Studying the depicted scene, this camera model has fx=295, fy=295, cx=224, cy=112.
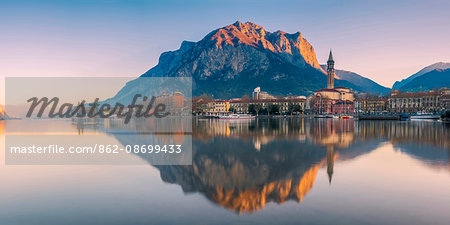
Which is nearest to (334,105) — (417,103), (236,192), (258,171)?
(417,103)

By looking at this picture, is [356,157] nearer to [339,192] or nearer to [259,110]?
[339,192]

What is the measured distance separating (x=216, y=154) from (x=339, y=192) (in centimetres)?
1071

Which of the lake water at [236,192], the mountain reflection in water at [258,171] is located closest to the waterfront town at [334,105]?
the mountain reflection in water at [258,171]

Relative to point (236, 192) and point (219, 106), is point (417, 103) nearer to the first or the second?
point (219, 106)

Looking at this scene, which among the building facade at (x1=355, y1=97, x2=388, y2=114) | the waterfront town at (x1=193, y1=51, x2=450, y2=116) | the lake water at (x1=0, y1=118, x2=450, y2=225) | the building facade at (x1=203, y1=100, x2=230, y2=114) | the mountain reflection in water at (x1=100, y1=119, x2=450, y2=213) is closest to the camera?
the lake water at (x1=0, y1=118, x2=450, y2=225)

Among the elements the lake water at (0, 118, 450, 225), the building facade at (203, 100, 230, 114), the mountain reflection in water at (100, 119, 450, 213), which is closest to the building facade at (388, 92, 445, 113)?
the building facade at (203, 100, 230, 114)

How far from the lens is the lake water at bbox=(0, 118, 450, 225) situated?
926cm

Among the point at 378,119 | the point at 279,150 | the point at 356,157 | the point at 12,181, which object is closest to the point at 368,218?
the point at 356,157

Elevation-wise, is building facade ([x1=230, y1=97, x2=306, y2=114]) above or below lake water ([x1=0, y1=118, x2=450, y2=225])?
Answer: above

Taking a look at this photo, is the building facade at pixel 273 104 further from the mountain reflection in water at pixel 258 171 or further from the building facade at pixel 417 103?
the mountain reflection in water at pixel 258 171

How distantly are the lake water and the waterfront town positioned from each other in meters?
108

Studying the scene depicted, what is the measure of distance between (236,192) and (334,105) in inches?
5959

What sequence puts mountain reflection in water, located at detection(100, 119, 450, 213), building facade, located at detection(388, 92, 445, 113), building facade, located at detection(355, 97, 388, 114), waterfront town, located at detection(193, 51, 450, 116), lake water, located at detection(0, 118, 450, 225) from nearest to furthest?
1. lake water, located at detection(0, 118, 450, 225)
2. mountain reflection in water, located at detection(100, 119, 450, 213)
3. building facade, located at detection(388, 92, 445, 113)
4. waterfront town, located at detection(193, 51, 450, 116)
5. building facade, located at detection(355, 97, 388, 114)

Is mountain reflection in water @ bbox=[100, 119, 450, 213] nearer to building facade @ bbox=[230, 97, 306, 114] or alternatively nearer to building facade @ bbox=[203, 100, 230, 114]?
building facade @ bbox=[230, 97, 306, 114]
